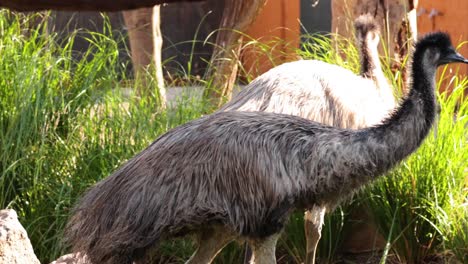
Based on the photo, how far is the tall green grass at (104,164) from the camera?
5547 mm

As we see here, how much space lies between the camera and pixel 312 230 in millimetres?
5410

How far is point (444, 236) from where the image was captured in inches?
211

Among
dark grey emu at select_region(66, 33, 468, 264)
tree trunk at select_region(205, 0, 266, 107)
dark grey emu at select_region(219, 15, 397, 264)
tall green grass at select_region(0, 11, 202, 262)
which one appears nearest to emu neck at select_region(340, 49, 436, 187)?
dark grey emu at select_region(66, 33, 468, 264)

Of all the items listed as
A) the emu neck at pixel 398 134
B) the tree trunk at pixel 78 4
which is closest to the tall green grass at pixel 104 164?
the emu neck at pixel 398 134

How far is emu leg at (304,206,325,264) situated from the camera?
5.34 meters

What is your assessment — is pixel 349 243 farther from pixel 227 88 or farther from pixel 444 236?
pixel 227 88

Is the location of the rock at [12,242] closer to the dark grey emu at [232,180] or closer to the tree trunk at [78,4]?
the dark grey emu at [232,180]

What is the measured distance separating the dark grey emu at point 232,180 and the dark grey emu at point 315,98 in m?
0.79

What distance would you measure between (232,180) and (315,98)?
1207mm

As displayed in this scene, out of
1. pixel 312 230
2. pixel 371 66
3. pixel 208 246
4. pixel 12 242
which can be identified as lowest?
pixel 312 230

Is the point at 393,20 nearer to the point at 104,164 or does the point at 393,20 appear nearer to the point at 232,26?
the point at 232,26

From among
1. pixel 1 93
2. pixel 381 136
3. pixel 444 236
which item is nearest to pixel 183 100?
pixel 1 93

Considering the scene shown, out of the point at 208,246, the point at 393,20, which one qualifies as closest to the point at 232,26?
the point at 393,20

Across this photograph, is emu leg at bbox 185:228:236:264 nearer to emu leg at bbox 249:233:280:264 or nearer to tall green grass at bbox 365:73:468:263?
emu leg at bbox 249:233:280:264
